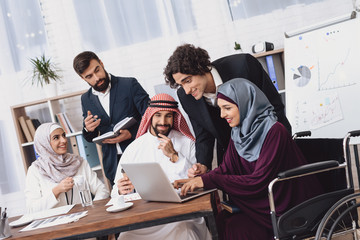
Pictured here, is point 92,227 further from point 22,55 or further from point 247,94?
point 22,55

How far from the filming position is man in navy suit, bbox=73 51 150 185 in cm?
292

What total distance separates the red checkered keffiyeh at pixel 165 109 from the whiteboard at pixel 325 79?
1037mm

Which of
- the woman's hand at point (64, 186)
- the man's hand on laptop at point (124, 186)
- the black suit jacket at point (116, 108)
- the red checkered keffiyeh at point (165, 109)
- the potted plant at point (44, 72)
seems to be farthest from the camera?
the potted plant at point (44, 72)

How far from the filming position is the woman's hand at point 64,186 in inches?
96.3

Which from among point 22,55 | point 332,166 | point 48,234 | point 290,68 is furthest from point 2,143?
point 332,166

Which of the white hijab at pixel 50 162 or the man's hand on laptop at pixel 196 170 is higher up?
the white hijab at pixel 50 162

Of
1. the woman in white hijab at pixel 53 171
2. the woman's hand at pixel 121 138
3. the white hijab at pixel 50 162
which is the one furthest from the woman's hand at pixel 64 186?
the woman's hand at pixel 121 138

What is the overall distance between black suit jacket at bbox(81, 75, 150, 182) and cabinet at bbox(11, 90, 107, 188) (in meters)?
0.63

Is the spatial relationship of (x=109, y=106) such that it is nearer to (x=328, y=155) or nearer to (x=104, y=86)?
(x=104, y=86)

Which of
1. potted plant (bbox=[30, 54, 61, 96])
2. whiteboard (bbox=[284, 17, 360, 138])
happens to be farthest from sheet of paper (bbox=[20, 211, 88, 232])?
potted plant (bbox=[30, 54, 61, 96])

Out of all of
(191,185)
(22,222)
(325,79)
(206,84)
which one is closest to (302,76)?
(325,79)

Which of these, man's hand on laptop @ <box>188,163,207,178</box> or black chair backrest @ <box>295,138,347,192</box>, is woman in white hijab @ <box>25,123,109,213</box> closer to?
man's hand on laptop @ <box>188,163,207,178</box>

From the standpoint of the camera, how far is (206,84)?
2357mm

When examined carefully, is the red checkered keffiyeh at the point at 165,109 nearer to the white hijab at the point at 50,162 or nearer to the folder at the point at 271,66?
the white hijab at the point at 50,162
